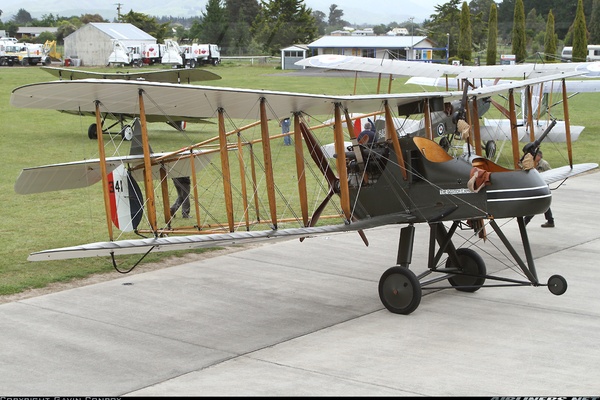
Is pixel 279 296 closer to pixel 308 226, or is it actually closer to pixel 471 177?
pixel 308 226

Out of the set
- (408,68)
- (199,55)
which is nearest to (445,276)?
(408,68)

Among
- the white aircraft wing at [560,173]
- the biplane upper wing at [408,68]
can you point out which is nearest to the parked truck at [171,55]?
the biplane upper wing at [408,68]

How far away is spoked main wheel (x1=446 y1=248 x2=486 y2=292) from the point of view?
9.30 meters

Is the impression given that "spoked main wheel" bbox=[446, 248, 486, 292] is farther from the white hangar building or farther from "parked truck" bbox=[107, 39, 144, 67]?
the white hangar building

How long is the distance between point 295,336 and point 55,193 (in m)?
9.14

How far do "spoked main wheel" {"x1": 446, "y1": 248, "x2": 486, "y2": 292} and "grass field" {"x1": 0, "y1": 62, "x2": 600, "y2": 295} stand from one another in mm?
3367

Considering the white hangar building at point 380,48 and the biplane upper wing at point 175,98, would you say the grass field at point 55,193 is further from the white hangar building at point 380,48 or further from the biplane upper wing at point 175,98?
the white hangar building at point 380,48

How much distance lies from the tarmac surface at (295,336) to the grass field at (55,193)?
1.00m

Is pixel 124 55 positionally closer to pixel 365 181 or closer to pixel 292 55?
pixel 292 55

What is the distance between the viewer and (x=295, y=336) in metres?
7.70

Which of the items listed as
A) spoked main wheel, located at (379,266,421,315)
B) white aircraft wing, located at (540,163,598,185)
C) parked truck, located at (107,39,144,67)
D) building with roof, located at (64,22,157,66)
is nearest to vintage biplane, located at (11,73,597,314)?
spoked main wheel, located at (379,266,421,315)

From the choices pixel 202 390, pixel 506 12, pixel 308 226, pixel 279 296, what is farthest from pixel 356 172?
pixel 506 12

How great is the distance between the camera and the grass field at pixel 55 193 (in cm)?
1026

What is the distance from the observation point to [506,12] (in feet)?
377
